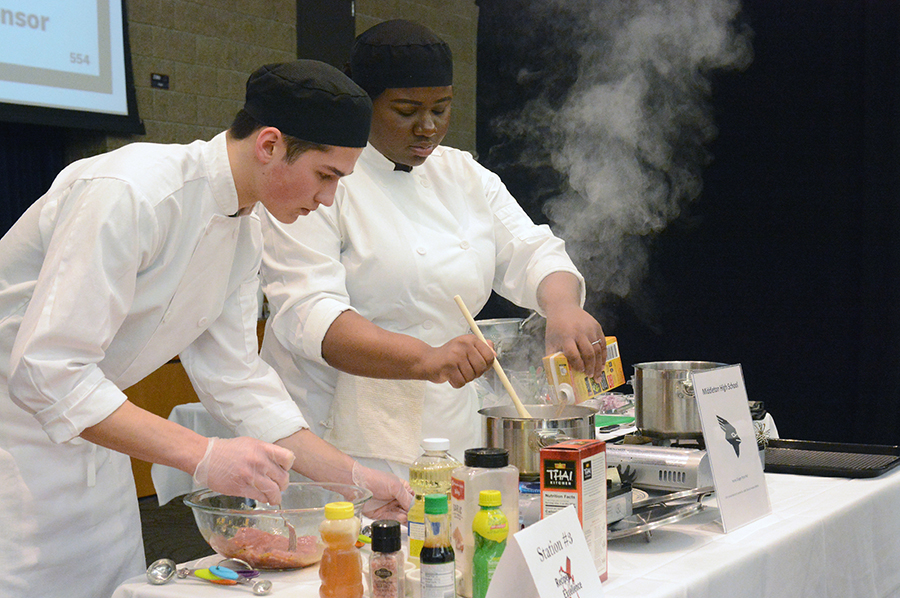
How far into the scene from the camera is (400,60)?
5.59 ft

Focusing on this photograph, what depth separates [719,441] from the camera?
1.39 m

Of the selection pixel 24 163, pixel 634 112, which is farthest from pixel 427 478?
pixel 24 163

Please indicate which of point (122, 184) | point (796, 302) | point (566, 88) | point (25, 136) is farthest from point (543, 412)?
point (25, 136)

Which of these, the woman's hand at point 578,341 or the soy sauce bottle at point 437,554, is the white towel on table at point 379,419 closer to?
the woman's hand at point 578,341

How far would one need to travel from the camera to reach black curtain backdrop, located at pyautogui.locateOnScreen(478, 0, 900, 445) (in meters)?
3.80

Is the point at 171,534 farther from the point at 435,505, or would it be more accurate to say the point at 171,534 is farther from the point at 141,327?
the point at 435,505

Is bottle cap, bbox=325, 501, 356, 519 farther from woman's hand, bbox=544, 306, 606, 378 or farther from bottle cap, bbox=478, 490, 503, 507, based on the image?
woman's hand, bbox=544, 306, 606, 378

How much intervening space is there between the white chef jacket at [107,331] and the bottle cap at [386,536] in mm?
425

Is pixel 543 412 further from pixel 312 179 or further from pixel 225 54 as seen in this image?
pixel 225 54

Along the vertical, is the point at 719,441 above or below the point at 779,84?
below

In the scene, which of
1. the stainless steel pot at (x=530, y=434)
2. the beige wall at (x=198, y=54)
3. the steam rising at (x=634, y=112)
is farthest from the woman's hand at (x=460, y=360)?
the beige wall at (x=198, y=54)

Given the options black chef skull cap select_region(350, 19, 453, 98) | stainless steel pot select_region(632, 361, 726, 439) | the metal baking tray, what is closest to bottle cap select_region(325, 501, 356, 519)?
stainless steel pot select_region(632, 361, 726, 439)

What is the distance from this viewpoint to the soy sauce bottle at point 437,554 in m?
0.94

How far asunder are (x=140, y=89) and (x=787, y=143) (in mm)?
3547
